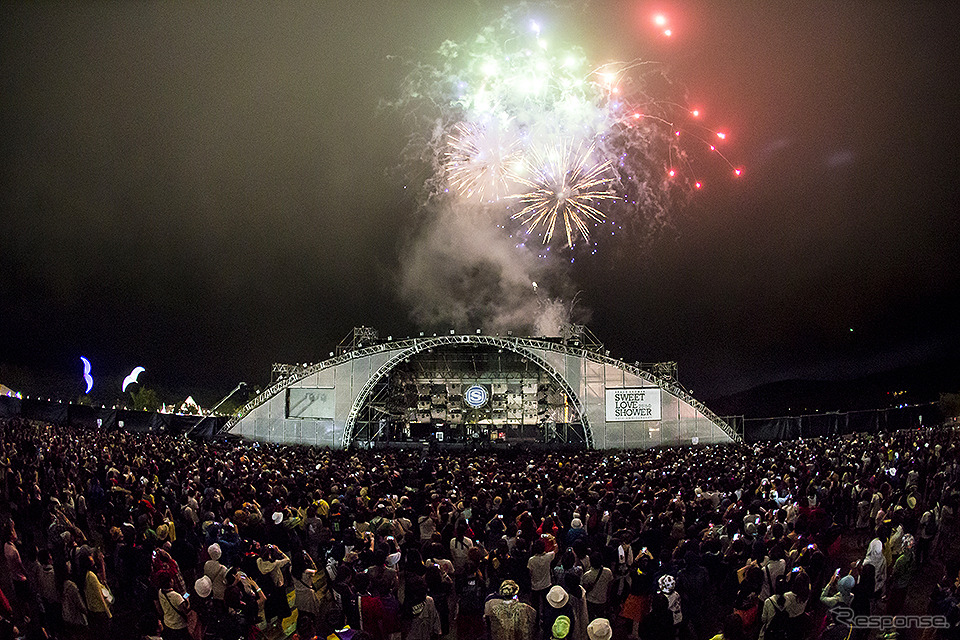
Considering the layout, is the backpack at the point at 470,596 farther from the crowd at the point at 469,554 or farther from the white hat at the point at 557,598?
the white hat at the point at 557,598

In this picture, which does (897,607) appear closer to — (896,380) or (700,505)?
(700,505)

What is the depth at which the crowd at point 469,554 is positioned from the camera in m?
7.44

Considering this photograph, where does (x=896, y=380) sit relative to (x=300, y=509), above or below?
above

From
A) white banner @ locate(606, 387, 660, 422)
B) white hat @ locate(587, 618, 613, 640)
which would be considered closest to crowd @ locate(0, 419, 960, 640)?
white hat @ locate(587, 618, 613, 640)

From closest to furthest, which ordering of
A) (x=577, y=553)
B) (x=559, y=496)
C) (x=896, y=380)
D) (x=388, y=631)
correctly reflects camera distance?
1. (x=388, y=631)
2. (x=577, y=553)
3. (x=559, y=496)
4. (x=896, y=380)

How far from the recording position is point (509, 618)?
22.2 ft

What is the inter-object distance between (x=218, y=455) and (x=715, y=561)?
17803 mm

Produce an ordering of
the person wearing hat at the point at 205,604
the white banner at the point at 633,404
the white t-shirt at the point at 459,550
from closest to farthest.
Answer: the person wearing hat at the point at 205,604, the white t-shirt at the point at 459,550, the white banner at the point at 633,404

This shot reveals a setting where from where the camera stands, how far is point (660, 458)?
24.3 meters

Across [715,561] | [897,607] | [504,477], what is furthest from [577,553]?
[504,477]

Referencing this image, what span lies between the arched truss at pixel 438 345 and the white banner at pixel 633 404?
4.98 feet

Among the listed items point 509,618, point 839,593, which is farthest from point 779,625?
point 509,618

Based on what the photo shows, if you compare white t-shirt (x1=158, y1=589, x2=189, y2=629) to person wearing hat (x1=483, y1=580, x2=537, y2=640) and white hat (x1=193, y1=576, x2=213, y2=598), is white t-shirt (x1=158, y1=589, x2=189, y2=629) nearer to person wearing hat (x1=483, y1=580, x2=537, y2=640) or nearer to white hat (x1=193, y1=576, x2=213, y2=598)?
white hat (x1=193, y1=576, x2=213, y2=598)

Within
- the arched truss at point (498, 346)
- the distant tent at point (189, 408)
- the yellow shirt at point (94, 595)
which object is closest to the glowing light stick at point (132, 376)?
the distant tent at point (189, 408)
